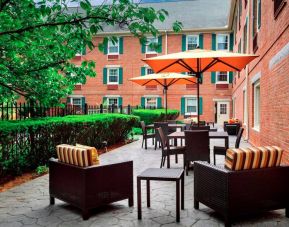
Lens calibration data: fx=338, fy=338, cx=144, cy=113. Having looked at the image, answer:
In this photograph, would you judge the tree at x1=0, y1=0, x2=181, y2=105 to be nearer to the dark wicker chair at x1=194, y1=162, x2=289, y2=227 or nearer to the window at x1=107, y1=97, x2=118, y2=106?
the dark wicker chair at x1=194, y1=162, x2=289, y2=227

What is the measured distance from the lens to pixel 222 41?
1164 inches

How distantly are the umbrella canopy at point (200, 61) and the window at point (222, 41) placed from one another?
21399 mm

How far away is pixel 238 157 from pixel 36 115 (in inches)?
240

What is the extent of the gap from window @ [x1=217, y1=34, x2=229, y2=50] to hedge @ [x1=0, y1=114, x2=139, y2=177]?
21148mm

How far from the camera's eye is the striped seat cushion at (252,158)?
13.8ft

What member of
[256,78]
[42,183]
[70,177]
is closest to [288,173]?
[70,177]

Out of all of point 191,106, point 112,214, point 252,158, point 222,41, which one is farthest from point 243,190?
point 222,41

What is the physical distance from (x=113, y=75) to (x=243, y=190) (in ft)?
92.8

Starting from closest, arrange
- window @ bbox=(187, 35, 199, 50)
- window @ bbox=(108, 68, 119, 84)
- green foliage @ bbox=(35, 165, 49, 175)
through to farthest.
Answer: green foliage @ bbox=(35, 165, 49, 175), window @ bbox=(187, 35, 199, 50), window @ bbox=(108, 68, 119, 84)

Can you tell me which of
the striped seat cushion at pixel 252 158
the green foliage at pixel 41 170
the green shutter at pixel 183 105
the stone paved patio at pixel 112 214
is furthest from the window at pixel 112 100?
the striped seat cushion at pixel 252 158

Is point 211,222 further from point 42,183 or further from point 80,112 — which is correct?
point 80,112

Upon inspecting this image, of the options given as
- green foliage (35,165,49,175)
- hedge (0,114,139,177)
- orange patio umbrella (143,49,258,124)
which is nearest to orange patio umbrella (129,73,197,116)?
hedge (0,114,139,177)

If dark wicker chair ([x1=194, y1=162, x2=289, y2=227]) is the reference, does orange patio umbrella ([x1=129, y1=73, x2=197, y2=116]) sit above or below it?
above

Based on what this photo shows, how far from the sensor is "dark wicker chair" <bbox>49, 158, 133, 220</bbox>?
4.49 metres
